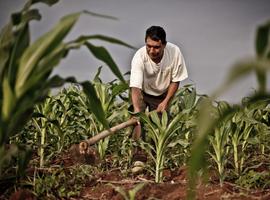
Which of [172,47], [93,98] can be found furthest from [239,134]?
[93,98]

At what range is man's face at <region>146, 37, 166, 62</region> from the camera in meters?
3.89

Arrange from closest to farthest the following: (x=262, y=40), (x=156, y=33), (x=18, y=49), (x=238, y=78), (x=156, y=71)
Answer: (x=238, y=78) → (x=262, y=40) → (x=18, y=49) → (x=156, y=33) → (x=156, y=71)

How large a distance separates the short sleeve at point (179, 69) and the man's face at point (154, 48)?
0.26m

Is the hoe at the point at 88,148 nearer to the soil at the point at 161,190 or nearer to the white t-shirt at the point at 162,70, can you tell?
the soil at the point at 161,190

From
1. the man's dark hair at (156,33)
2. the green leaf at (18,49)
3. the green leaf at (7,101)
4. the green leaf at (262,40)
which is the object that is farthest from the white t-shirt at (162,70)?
the green leaf at (262,40)

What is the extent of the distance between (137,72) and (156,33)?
0.42 m

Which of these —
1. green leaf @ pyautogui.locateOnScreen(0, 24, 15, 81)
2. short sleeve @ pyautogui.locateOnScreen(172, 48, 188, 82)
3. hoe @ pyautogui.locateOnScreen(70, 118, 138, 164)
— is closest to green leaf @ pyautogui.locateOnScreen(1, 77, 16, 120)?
green leaf @ pyautogui.locateOnScreen(0, 24, 15, 81)

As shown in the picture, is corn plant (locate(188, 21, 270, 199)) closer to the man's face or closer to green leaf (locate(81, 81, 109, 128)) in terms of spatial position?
green leaf (locate(81, 81, 109, 128))

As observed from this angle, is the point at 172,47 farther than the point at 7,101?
Yes

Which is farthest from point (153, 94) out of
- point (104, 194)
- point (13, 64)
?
point (13, 64)

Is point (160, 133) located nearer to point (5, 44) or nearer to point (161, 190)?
point (161, 190)

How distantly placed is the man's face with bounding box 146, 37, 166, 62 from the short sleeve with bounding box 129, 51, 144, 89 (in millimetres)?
120

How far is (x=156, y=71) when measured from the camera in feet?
13.8

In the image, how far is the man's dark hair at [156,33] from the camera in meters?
3.85
